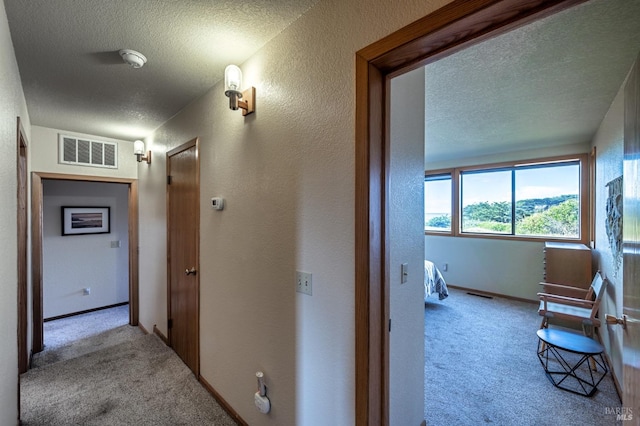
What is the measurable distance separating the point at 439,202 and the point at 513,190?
4.28 feet

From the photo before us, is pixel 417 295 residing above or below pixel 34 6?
below

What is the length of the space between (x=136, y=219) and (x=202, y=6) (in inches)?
128

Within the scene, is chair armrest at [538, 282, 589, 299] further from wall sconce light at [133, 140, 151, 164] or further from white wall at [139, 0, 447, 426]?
wall sconce light at [133, 140, 151, 164]

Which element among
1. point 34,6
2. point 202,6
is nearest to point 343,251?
point 202,6

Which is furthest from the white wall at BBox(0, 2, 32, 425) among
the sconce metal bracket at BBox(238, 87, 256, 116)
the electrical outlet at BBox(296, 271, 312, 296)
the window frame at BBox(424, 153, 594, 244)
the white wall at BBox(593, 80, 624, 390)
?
the window frame at BBox(424, 153, 594, 244)

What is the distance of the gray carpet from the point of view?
6.44 ft

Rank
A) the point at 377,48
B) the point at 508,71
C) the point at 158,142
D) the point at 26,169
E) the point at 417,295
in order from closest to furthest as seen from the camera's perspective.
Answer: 1. the point at 377,48
2. the point at 417,295
3. the point at 508,71
4. the point at 26,169
5. the point at 158,142

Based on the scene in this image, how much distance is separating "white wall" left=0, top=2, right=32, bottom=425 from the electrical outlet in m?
1.43

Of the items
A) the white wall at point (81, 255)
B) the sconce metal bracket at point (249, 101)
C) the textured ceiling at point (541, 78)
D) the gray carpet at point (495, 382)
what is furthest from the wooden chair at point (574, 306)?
the white wall at point (81, 255)

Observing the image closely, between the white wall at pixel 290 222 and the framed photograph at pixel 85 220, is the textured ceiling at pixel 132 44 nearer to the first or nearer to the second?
the white wall at pixel 290 222

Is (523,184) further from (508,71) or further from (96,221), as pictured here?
(96,221)

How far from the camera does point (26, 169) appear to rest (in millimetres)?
2693

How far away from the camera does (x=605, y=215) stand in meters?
2.79

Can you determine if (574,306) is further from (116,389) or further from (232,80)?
(116,389)
